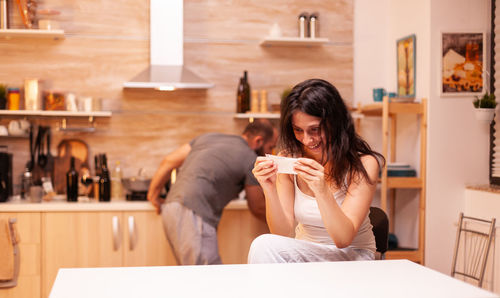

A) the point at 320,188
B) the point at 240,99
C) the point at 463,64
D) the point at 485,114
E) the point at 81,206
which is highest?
the point at 463,64

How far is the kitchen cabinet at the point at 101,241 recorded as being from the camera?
3982mm

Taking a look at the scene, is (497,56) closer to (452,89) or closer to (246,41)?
(452,89)

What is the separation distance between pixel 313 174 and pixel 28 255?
8.69ft

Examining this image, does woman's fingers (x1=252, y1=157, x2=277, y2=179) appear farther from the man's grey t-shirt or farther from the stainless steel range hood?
the stainless steel range hood

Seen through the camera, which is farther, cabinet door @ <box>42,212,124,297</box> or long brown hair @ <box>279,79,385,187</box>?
cabinet door @ <box>42,212,124,297</box>

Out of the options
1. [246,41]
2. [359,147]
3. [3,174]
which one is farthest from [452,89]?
[3,174]

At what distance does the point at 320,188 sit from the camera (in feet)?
6.84

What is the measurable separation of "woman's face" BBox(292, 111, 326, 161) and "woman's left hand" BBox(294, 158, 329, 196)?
7.4 inches

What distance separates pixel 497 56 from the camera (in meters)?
3.99

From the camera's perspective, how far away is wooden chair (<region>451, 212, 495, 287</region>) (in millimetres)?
3686

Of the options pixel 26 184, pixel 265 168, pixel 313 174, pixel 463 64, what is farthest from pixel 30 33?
pixel 463 64

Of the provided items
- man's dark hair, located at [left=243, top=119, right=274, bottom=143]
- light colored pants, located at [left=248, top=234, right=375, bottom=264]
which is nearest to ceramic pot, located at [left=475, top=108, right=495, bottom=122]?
man's dark hair, located at [left=243, top=119, right=274, bottom=143]

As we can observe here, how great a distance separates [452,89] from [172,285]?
118 inches

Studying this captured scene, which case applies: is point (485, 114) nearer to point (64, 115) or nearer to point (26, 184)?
point (64, 115)
